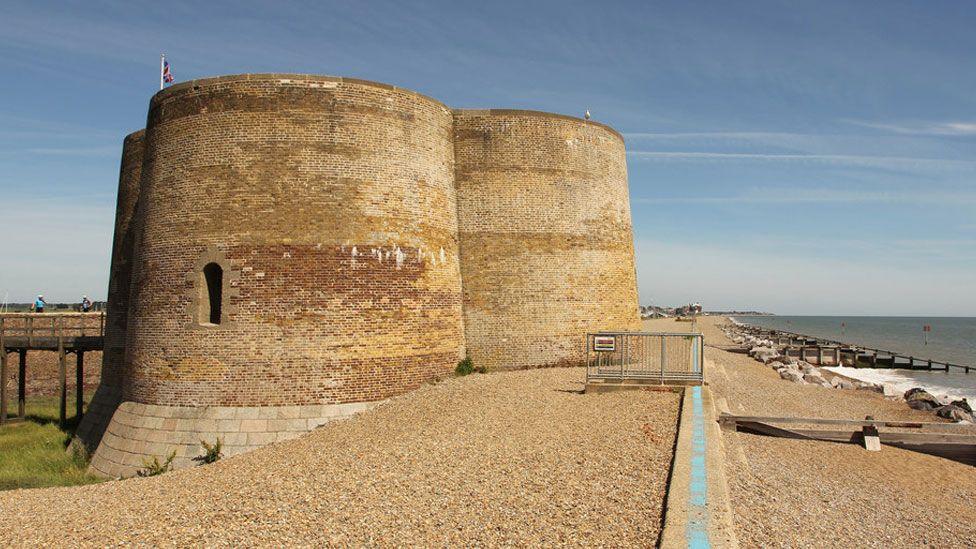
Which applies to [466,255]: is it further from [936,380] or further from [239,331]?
[936,380]

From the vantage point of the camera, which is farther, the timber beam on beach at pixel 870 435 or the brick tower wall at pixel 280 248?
the brick tower wall at pixel 280 248

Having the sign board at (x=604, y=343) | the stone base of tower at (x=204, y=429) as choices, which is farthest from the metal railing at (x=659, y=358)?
the stone base of tower at (x=204, y=429)

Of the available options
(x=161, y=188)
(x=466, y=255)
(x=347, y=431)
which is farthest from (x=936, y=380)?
(x=161, y=188)

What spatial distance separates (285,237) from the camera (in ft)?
49.2

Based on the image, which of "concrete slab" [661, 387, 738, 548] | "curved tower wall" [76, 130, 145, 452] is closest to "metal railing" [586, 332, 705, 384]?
"concrete slab" [661, 387, 738, 548]

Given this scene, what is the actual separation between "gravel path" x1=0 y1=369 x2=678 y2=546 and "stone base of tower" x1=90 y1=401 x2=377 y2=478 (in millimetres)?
659

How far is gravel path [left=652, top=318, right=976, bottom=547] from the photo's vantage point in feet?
26.3

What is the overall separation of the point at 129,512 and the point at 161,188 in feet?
30.0

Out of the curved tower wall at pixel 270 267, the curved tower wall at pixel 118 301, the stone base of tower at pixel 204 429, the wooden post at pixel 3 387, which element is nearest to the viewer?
the stone base of tower at pixel 204 429

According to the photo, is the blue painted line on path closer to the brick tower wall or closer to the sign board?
the sign board

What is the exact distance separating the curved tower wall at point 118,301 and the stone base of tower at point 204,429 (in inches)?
106

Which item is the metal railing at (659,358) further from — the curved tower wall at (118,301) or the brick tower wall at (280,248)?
the curved tower wall at (118,301)

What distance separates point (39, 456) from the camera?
1759cm

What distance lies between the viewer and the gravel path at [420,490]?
283 inches
